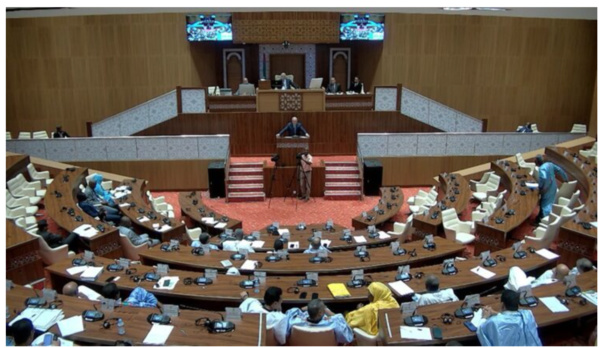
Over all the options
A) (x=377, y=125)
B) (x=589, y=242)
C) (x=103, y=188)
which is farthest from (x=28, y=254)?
(x=377, y=125)

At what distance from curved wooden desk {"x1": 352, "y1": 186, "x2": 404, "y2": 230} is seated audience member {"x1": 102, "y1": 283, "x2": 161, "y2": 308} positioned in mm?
5360

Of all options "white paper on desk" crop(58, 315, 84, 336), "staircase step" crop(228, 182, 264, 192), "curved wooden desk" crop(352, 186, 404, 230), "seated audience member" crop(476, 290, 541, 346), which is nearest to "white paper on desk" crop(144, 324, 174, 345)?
"white paper on desk" crop(58, 315, 84, 336)

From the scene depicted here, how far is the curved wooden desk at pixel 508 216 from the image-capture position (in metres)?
8.41

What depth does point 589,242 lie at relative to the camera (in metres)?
7.50

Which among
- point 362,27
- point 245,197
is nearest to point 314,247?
point 245,197

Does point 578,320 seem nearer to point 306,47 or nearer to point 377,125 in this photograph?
point 377,125

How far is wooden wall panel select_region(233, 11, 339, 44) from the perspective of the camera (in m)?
17.1

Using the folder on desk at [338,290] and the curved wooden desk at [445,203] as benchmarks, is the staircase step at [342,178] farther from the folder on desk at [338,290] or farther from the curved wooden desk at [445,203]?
the folder on desk at [338,290]

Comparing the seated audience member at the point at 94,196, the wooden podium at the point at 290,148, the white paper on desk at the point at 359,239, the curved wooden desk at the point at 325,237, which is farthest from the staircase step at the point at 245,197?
the white paper on desk at the point at 359,239

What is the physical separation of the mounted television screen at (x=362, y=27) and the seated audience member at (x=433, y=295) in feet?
42.7

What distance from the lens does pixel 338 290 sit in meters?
6.07

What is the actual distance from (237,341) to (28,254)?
4.65m

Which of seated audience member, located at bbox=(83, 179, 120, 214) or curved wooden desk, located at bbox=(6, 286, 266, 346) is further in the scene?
seated audience member, located at bbox=(83, 179, 120, 214)

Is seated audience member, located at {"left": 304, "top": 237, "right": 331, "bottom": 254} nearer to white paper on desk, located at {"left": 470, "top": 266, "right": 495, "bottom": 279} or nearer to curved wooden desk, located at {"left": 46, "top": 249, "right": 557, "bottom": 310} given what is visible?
curved wooden desk, located at {"left": 46, "top": 249, "right": 557, "bottom": 310}
